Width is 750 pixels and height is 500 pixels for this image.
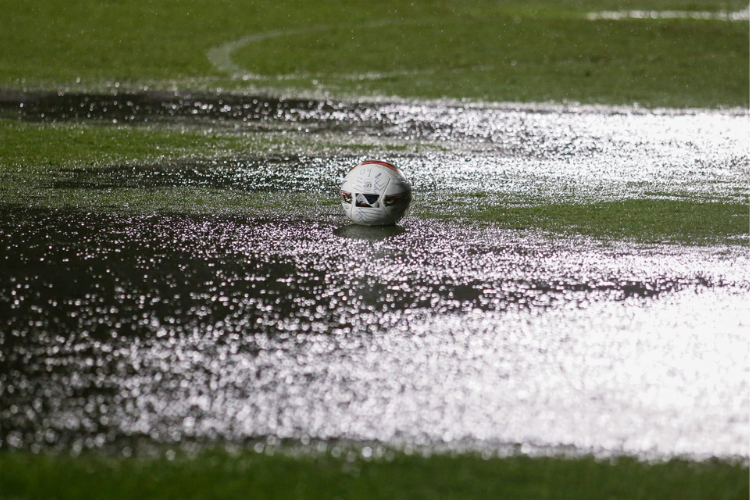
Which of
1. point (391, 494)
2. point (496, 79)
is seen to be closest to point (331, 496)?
point (391, 494)

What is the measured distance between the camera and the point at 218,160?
1087 cm

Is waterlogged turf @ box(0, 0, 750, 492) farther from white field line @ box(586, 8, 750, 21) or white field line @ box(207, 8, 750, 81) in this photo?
white field line @ box(586, 8, 750, 21)

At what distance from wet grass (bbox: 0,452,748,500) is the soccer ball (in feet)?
13.4

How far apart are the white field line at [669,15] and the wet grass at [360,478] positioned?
23.1 m

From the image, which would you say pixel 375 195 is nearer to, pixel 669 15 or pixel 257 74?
pixel 257 74

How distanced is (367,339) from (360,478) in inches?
61.3

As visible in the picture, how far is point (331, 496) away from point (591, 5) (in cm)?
2698

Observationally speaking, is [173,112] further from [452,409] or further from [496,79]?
[452,409]

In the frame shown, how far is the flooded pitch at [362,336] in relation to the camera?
3.84 metres

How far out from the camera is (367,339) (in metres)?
4.89

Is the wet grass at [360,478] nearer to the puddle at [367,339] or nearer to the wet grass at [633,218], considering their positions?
the puddle at [367,339]

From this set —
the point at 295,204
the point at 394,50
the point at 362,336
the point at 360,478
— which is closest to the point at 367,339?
the point at 362,336

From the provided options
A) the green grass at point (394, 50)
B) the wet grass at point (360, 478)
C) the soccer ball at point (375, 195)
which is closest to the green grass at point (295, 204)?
the soccer ball at point (375, 195)

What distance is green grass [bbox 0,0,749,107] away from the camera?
Result: 59.4ft
